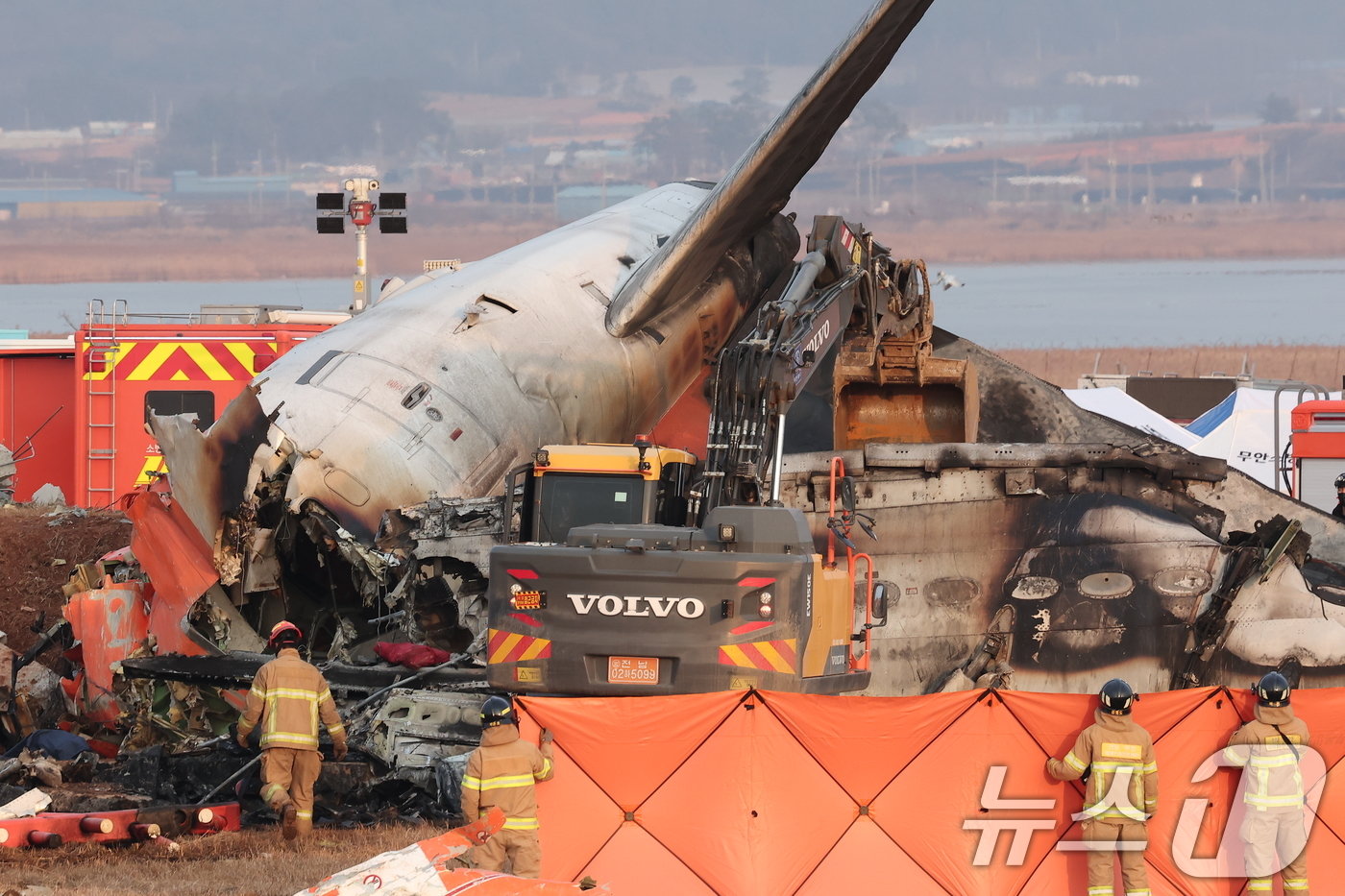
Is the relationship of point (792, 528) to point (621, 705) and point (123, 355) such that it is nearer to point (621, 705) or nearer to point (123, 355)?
point (621, 705)

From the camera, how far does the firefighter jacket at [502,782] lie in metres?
11.5

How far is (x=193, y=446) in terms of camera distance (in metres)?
18.3

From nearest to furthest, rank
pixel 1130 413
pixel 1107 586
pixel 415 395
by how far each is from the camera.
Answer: pixel 1107 586 → pixel 415 395 → pixel 1130 413

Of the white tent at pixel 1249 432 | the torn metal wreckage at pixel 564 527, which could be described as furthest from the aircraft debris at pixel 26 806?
the white tent at pixel 1249 432

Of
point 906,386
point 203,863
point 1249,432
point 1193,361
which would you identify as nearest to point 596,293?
point 906,386

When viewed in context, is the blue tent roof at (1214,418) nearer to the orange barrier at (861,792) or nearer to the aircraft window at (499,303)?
the aircraft window at (499,303)

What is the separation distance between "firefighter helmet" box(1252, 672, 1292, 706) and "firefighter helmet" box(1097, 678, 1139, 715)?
872 millimetres

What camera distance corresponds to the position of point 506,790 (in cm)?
1148

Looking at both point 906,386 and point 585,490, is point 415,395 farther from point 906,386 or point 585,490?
point 906,386

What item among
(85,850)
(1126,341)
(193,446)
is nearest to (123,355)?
(193,446)

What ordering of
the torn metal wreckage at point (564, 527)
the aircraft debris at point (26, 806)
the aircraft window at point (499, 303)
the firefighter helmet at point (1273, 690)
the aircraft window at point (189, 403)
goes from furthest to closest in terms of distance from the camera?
1. the aircraft window at point (189, 403)
2. the aircraft window at point (499, 303)
3. the torn metal wreckage at point (564, 527)
4. the aircraft debris at point (26, 806)
5. the firefighter helmet at point (1273, 690)

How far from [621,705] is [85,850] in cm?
414

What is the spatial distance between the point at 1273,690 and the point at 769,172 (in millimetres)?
11530

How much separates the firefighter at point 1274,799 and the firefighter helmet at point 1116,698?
0.89 metres
